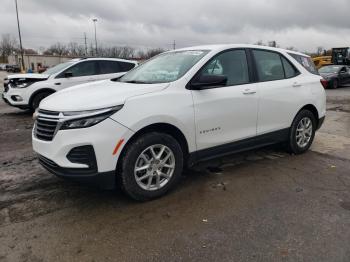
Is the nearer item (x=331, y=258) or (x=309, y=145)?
(x=331, y=258)

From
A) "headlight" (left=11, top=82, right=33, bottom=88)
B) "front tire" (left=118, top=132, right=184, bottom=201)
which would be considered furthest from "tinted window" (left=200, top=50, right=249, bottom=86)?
"headlight" (left=11, top=82, right=33, bottom=88)

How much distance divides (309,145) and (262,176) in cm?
163

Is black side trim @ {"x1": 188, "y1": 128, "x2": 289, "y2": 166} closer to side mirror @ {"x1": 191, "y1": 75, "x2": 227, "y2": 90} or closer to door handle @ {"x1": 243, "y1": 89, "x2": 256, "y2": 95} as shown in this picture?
door handle @ {"x1": 243, "y1": 89, "x2": 256, "y2": 95}

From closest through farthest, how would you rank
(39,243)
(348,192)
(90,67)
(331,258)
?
(331,258), (39,243), (348,192), (90,67)

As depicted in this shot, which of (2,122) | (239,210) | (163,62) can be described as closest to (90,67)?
(2,122)

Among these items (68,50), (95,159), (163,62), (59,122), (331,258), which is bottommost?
(331,258)

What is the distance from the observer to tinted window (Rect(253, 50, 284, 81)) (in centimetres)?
470

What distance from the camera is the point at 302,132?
213 inches

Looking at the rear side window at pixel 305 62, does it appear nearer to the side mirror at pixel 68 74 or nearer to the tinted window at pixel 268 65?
the tinted window at pixel 268 65

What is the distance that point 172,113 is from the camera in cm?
361

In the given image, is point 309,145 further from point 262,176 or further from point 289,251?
point 289,251

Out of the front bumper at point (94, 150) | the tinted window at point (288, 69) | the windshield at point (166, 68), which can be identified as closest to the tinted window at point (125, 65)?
the windshield at point (166, 68)

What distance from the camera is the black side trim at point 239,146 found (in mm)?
4020

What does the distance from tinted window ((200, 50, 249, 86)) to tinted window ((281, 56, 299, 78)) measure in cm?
94
